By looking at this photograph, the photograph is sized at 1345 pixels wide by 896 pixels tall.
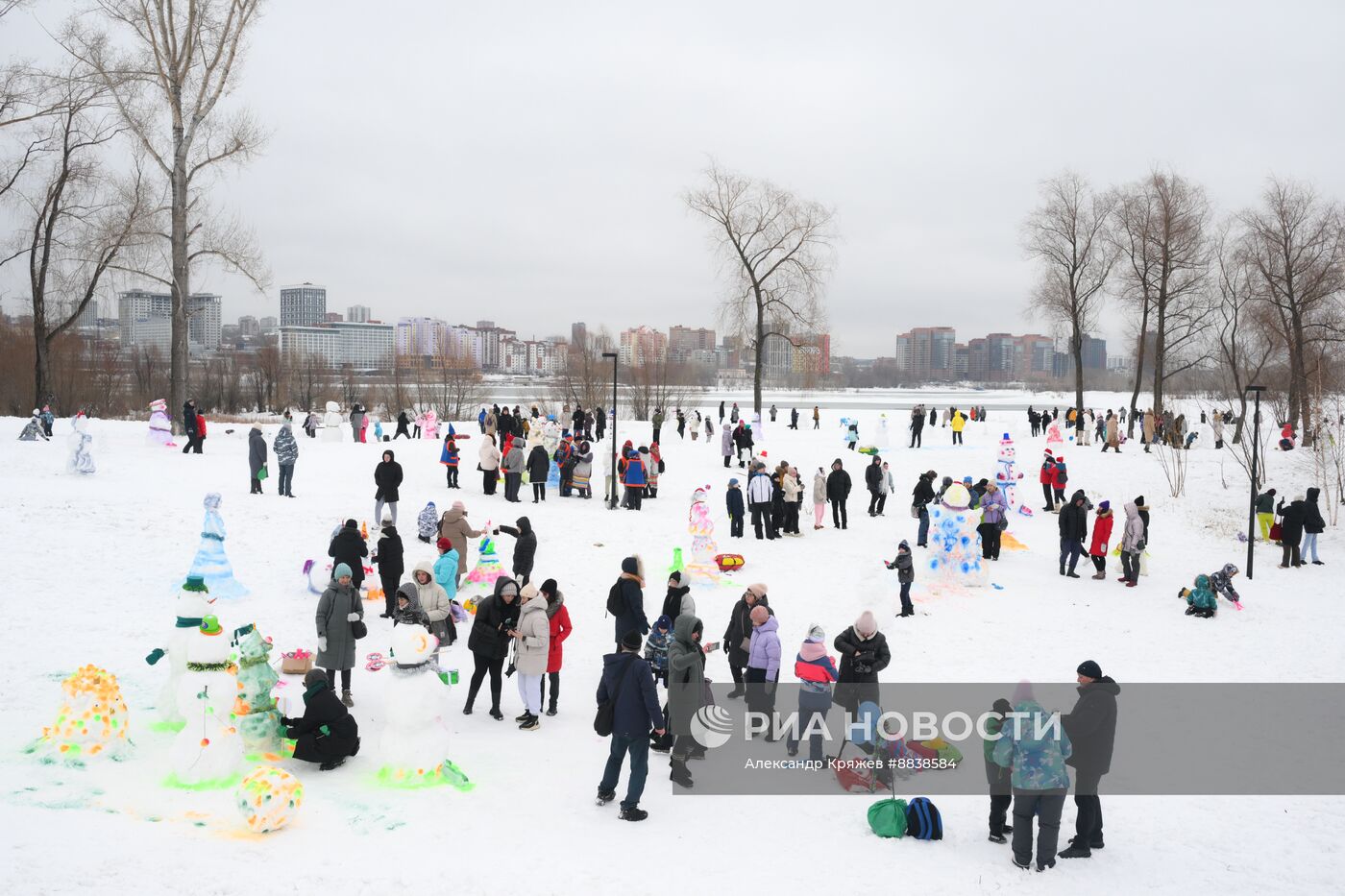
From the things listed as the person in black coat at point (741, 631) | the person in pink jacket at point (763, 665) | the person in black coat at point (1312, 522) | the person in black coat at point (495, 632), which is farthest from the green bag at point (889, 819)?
the person in black coat at point (1312, 522)

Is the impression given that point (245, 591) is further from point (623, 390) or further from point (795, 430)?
point (623, 390)

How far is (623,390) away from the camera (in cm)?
5600

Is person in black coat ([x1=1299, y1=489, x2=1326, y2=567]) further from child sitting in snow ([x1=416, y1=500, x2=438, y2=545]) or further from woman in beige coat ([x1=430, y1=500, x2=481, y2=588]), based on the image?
child sitting in snow ([x1=416, y1=500, x2=438, y2=545])

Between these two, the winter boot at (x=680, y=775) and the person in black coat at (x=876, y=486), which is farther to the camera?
the person in black coat at (x=876, y=486)

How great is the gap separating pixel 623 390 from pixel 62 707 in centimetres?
4964

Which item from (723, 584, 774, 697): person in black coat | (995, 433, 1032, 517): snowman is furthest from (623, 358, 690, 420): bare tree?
(723, 584, 774, 697): person in black coat

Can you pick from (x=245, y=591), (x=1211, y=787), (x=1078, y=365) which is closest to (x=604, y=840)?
(x=1211, y=787)

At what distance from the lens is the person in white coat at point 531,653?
832cm

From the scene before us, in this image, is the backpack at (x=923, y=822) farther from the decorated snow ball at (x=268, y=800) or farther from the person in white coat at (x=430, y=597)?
the person in white coat at (x=430, y=597)

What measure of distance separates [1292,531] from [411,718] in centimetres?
1870

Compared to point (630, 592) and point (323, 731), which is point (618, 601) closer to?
point (630, 592)

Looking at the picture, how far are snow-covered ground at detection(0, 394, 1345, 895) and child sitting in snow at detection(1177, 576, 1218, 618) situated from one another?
0.34m

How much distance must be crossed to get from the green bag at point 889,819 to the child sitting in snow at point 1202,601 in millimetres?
10292

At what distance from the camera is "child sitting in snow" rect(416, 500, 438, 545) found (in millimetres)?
15147
